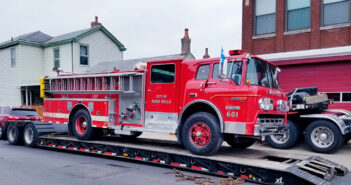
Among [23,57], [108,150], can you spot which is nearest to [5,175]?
[108,150]

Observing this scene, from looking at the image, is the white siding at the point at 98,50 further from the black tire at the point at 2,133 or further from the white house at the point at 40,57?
the black tire at the point at 2,133

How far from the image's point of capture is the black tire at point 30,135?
429 inches

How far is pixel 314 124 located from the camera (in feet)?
32.2

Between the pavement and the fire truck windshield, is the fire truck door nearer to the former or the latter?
the pavement

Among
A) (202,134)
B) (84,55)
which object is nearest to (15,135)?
(202,134)

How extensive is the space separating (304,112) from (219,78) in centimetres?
481

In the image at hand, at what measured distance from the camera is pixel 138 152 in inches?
316

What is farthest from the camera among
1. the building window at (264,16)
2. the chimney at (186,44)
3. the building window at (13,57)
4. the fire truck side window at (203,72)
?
the chimney at (186,44)

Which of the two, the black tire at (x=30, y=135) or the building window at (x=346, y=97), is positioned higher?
the building window at (x=346, y=97)

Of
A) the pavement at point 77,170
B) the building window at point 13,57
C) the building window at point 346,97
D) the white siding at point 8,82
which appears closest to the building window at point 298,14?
the building window at point 346,97

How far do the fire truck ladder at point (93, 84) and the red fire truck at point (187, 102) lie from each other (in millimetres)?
29

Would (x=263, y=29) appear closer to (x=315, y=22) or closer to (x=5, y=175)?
(x=315, y=22)

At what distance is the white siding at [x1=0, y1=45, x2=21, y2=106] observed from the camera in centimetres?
2584

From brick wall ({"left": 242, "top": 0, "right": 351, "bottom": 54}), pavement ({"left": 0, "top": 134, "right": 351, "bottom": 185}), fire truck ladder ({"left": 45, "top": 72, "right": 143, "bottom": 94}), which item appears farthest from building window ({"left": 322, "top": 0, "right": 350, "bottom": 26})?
fire truck ladder ({"left": 45, "top": 72, "right": 143, "bottom": 94})
